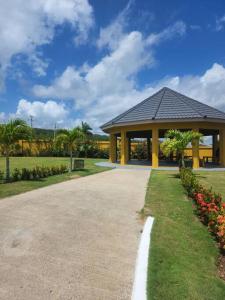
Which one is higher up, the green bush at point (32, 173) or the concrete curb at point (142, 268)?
the green bush at point (32, 173)

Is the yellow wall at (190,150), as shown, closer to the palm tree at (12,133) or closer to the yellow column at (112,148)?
the yellow column at (112,148)

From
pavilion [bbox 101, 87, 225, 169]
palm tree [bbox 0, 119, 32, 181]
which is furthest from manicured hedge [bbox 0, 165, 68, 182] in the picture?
Answer: pavilion [bbox 101, 87, 225, 169]

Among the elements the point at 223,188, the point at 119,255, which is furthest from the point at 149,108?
the point at 119,255

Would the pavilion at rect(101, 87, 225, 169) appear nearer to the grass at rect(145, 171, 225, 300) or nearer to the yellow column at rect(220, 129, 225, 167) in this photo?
the yellow column at rect(220, 129, 225, 167)

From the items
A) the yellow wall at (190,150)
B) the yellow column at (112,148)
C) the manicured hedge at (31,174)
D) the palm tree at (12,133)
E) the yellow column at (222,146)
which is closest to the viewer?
the palm tree at (12,133)

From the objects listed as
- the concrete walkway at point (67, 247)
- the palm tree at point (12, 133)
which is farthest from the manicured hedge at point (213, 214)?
the palm tree at point (12, 133)

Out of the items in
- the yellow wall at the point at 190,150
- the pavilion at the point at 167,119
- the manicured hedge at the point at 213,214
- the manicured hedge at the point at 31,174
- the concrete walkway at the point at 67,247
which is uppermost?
the pavilion at the point at 167,119

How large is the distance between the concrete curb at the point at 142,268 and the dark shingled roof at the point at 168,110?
13678 millimetres

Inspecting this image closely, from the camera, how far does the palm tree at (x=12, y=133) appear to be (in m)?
11.6

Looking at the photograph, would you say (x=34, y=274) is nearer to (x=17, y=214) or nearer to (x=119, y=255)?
(x=119, y=255)

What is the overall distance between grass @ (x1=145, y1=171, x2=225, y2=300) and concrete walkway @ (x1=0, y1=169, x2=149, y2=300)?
1.31ft

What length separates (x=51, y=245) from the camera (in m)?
4.49

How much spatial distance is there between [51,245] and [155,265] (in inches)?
74.2

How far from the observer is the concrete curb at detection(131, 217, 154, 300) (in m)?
3.16
